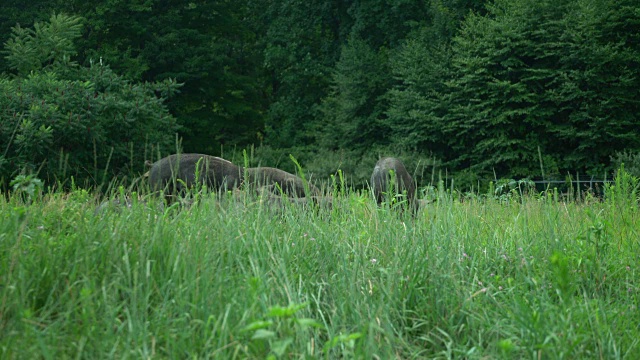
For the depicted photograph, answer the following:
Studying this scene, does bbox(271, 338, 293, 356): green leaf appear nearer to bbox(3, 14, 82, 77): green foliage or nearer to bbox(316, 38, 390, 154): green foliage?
bbox(3, 14, 82, 77): green foliage

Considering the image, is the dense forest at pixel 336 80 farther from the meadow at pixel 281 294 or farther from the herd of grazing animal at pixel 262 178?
the meadow at pixel 281 294

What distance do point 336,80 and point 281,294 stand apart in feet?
59.9

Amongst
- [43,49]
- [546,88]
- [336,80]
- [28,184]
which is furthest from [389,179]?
[336,80]

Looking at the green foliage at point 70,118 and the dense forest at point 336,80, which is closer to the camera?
the green foliage at point 70,118

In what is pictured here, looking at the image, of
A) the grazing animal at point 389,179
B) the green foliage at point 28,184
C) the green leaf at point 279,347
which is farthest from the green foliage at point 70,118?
the green leaf at point 279,347

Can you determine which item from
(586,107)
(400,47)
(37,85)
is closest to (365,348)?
(37,85)

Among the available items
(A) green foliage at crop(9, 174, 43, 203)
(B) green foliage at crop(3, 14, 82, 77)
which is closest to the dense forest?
(B) green foliage at crop(3, 14, 82, 77)

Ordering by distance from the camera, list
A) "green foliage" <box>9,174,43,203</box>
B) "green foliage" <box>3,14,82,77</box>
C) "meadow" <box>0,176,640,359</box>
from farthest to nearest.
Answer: "green foliage" <box>3,14,82,77</box> < "green foliage" <box>9,174,43,203</box> < "meadow" <box>0,176,640,359</box>

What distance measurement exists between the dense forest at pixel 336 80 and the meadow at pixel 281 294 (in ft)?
23.1

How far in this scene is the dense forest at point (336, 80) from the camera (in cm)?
→ 1330

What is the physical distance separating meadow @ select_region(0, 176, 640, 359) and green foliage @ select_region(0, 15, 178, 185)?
716cm

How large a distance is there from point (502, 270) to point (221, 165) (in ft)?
13.7

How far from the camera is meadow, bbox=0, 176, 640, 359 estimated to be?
2586 millimetres

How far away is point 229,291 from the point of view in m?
3.03
